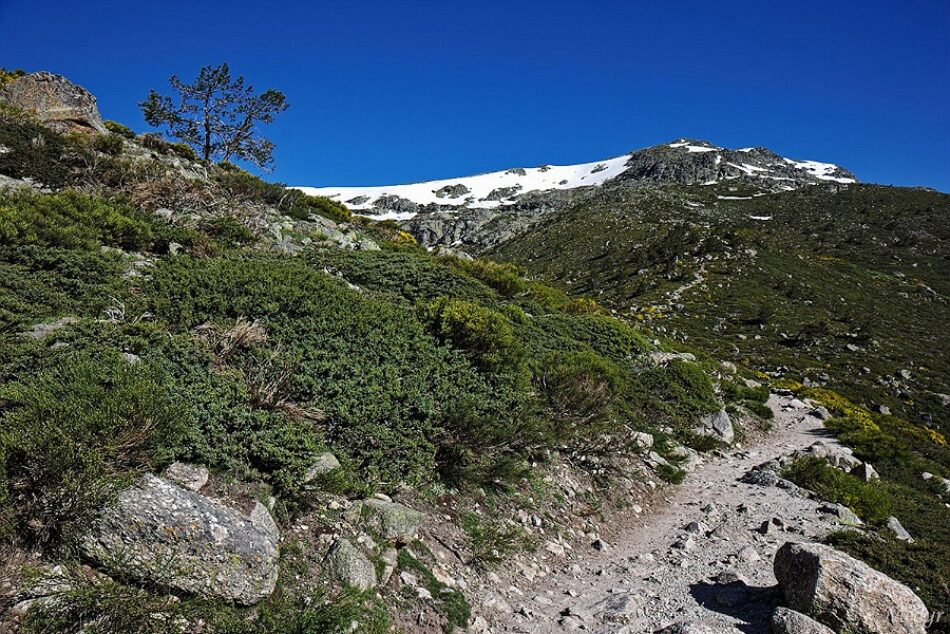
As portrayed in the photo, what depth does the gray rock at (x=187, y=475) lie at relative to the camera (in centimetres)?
402

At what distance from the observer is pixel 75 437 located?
3594 mm

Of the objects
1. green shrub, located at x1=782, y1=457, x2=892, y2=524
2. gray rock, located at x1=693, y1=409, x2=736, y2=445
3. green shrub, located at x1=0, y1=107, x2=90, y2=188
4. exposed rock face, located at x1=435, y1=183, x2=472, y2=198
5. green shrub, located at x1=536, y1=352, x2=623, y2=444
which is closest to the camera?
green shrub, located at x1=782, y1=457, x2=892, y2=524

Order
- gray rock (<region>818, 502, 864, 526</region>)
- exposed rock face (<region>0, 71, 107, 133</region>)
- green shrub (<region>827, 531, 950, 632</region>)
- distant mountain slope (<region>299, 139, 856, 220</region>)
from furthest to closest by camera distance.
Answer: distant mountain slope (<region>299, 139, 856, 220</region>) → exposed rock face (<region>0, 71, 107, 133</region>) → gray rock (<region>818, 502, 864, 526</region>) → green shrub (<region>827, 531, 950, 632</region>)

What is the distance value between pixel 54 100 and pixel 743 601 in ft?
82.5

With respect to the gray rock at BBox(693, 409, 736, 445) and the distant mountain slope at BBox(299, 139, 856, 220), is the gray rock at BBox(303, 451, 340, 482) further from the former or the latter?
the distant mountain slope at BBox(299, 139, 856, 220)

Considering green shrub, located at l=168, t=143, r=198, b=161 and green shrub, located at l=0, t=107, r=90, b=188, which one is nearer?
green shrub, located at l=0, t=107, r=90, b=188

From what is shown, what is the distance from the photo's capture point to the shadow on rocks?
14.9 ft

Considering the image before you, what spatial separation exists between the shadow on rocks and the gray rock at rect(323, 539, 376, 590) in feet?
12.1

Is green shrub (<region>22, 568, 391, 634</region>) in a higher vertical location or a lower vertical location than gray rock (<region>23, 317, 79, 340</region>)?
lower

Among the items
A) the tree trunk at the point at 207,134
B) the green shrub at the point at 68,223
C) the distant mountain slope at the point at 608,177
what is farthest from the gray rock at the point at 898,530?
the distant mountain slope at the point at 608,177

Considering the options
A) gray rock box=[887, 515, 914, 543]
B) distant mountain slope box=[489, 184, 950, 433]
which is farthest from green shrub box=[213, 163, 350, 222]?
distant mountain slope box=[489, 184, 950, 433]

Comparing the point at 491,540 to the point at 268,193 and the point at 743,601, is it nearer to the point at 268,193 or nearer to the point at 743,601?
the point at 743,601

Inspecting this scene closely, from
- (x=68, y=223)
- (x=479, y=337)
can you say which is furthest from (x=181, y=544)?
(x=68, y=223)

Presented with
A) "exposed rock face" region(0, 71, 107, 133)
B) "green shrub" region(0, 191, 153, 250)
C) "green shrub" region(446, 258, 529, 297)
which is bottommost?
"green shrub" region(0, 191, 153, 250)
